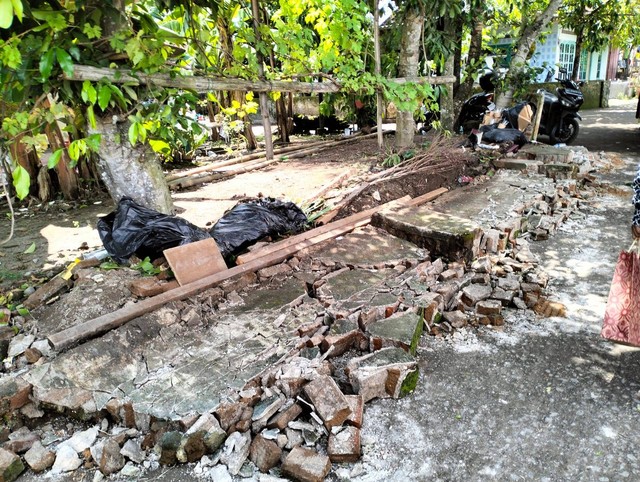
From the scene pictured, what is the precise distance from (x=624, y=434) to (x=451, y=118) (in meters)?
8.04

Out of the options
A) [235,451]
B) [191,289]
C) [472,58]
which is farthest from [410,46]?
[235,451]

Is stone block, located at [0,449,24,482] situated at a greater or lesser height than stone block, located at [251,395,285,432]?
lesser

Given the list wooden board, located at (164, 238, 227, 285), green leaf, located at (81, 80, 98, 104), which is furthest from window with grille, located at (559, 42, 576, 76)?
green leaf, located at (81, 80, 98, 104)

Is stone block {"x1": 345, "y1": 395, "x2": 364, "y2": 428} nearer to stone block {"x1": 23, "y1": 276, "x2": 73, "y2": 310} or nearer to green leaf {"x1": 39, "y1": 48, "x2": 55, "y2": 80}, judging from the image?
stone block {"x1": 23, "y1": 276, "x2": 73, "y2": 310}

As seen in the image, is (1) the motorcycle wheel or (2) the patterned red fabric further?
(1) the motorcycle wheel

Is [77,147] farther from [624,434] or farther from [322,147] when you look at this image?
[322,147]

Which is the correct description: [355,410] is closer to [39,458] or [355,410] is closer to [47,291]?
[39,458]

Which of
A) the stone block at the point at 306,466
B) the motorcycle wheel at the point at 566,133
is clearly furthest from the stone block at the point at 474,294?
the motorcycle wheel at the point at 566,133

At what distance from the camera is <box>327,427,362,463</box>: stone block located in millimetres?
1957

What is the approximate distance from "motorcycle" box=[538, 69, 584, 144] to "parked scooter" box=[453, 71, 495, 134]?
1255 mm

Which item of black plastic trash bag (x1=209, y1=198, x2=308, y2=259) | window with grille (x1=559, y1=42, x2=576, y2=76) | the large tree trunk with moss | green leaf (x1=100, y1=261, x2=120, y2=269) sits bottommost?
green leaf (x1=100, y1=261, x2=120, y2=269)

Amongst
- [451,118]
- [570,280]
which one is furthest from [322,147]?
[570,280]

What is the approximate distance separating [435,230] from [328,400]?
222cm

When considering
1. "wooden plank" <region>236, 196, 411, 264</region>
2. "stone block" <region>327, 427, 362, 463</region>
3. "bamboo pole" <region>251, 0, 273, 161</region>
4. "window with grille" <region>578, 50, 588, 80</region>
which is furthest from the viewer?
"window with grille" <region>578, 50, 588, 80</region>
